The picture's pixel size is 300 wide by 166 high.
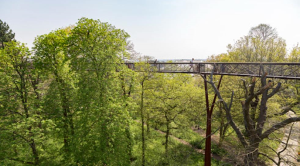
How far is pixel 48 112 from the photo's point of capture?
825cm

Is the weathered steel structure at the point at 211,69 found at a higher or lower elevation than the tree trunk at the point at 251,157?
higher

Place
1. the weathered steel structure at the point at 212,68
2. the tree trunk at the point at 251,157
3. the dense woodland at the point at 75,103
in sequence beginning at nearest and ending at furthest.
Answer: the tree trunk at the point at 251,157 → the dense woodland at the point at 75,103 → the weathered steel structure at the point at 212,68

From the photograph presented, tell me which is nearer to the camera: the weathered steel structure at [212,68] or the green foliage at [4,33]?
the weathered steel structure at [212,68]

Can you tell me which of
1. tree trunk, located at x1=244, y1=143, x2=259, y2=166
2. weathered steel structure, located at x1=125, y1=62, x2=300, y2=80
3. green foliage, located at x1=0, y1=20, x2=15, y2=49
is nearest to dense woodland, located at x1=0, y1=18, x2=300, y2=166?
tree trunk, located at x1=244, y1=143, x2=259, y2=166

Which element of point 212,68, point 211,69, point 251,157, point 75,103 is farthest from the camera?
point 211,69

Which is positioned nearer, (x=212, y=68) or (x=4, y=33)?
(x=212, y=68)

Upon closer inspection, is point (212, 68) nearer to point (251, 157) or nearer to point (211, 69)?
point (211, 69)

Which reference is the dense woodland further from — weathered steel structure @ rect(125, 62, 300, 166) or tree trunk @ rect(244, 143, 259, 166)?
weathered steel structure @ rect(125, 62, 300, 166)

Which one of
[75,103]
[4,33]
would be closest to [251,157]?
[75,103]

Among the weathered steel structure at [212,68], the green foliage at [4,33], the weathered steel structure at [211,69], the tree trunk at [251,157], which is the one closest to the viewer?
the tree trunk at [251,157]

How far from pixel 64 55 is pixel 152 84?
5863 mm

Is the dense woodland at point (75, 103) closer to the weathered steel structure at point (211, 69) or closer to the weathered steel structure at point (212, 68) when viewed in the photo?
the weathered steel structure at point (211, 69)

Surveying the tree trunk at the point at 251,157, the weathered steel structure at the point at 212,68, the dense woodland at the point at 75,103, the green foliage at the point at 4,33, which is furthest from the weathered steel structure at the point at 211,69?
the green foliage at the point at 4,33

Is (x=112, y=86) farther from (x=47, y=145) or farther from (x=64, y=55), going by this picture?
(x=47, y=145)
